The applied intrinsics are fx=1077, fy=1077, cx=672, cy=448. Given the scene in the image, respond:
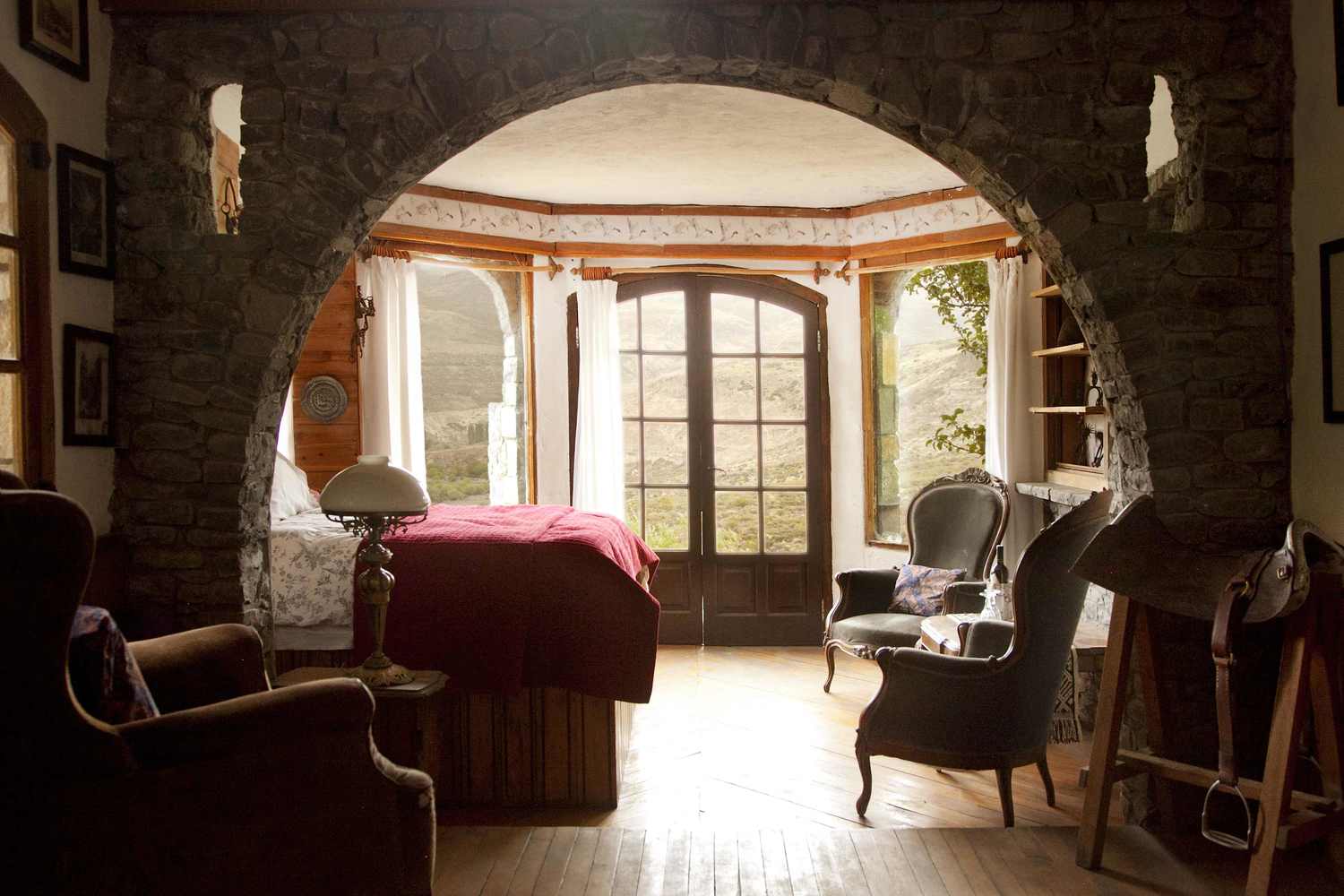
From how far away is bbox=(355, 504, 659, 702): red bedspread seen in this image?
12.6 feet

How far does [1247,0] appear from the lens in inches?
133

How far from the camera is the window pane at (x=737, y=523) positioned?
7227 mm

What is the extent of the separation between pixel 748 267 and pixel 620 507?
1812 mm

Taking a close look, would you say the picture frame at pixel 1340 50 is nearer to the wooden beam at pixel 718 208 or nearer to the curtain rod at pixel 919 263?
the curtain rod at pixel 919 263

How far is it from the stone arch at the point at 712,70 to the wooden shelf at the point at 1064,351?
1.75m

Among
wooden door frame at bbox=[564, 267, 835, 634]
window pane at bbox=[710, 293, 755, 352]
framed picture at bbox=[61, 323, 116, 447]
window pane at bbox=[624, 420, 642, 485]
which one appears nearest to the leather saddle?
framed picture at bbox=[61, 323, 116, 447]

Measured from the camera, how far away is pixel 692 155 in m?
5.83

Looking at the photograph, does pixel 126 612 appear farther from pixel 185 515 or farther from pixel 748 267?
pixel 748 267

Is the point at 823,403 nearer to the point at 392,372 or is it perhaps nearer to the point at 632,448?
the point at 632,448

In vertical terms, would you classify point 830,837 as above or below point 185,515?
below

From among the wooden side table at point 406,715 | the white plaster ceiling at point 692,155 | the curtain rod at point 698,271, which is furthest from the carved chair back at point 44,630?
the curtain rod at point 698,271

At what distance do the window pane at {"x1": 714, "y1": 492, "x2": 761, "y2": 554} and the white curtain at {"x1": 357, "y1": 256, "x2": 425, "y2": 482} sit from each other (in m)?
2.05

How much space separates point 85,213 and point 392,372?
2.90 m

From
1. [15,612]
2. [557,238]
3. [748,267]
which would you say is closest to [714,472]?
[748,267]
